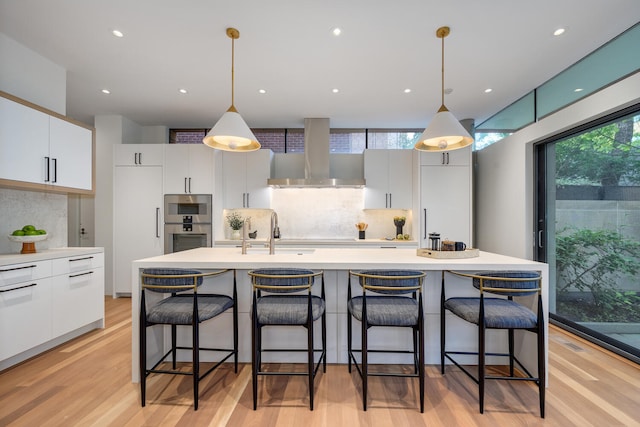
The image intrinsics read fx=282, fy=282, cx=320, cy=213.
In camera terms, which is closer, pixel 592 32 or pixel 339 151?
pixel 592 32

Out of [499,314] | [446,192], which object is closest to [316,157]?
[446,192]

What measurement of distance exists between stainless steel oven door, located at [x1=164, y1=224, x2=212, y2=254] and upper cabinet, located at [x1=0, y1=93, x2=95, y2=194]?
4.31ft

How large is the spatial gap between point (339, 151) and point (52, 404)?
14.7 ft

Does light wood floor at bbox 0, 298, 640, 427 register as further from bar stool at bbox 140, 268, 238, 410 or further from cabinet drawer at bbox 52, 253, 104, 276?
cabinet drawer at bbox 52, 253, 104, 276

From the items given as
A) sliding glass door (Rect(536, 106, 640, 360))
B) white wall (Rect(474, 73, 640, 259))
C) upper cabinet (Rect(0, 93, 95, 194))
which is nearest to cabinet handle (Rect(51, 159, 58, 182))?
upper cabinet (Rect(0, 93, 95, 194))

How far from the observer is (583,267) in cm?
299

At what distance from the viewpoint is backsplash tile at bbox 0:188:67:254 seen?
2701 millimetres

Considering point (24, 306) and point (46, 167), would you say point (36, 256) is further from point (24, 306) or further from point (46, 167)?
point (46, 167)

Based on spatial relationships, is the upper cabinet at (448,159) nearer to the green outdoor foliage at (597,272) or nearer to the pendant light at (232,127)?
the green outdoor foliage at (597,272)

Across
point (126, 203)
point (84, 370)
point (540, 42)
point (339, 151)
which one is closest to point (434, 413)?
point (84, 370)

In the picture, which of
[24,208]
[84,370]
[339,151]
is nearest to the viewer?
[84,370]

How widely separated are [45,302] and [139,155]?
2519 millimetres

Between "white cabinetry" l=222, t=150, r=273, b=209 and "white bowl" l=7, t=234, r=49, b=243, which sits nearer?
"white bowl" l=7, t=234, r=49, b=243

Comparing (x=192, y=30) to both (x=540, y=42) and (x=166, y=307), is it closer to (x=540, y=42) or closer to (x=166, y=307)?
(x=166, y=307)
